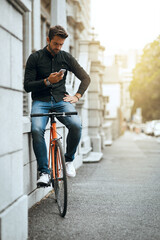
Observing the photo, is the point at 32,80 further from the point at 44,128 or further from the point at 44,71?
the point at 44,128

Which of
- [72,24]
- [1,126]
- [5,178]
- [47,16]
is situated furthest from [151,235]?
[72,24]

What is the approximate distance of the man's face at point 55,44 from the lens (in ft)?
15.3

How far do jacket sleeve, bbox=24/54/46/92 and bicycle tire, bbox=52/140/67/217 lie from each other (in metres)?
0.66

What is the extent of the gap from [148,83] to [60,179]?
34186 mm

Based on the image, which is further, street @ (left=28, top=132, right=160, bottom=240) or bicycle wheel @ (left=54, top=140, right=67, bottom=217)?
bicycle wheel @ (left=54, top=140, right=67, bottom=217)

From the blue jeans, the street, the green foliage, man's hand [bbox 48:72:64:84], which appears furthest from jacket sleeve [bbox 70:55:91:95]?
the green foliage

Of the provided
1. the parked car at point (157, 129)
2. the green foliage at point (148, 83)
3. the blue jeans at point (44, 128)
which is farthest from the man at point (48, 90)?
the green foliage at point (148, 83)

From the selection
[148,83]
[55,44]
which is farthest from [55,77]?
[148,83]

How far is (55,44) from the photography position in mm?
4711

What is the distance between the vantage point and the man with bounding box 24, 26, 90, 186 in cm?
459

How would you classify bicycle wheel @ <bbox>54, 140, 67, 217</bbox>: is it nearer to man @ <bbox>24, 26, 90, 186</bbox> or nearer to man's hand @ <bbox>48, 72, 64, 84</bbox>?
man @ <bbox>24, 26, 90, 186</bbox>

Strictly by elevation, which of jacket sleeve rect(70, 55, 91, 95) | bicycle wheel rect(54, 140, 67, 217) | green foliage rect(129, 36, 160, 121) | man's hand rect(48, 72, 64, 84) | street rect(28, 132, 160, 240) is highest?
green foliage rect(129, 36, 160, 121)

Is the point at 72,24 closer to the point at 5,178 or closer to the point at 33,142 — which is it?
the point at 33,142

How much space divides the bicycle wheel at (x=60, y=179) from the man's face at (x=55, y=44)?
1088 mm
